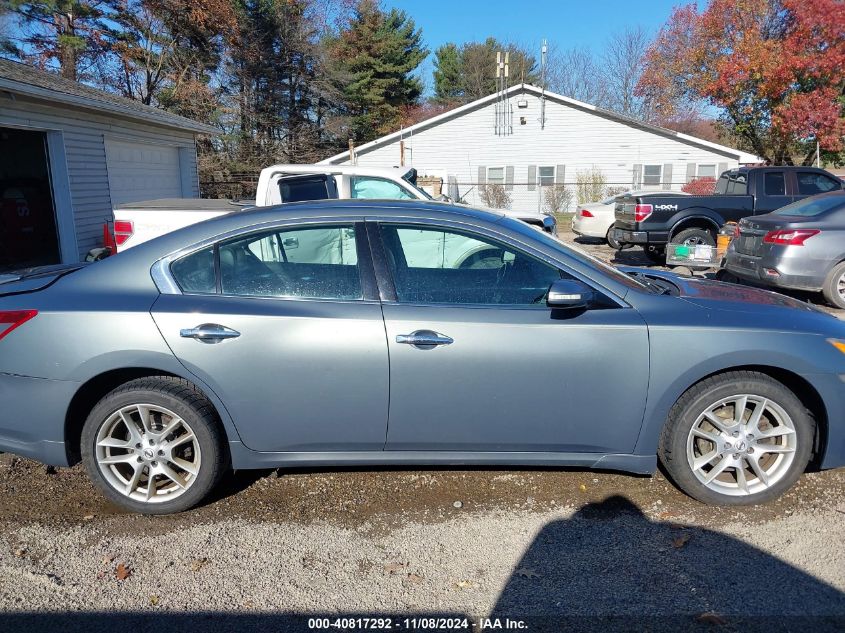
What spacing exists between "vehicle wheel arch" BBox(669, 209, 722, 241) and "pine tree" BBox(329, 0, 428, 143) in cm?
2955

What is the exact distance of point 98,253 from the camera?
9.26 metres

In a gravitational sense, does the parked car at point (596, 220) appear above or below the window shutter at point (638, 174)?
below

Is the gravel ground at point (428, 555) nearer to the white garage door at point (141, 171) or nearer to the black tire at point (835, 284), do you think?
the black tire at point (835, 284)

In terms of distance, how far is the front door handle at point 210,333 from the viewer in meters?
3.25

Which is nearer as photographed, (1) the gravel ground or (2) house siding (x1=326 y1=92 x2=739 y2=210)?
(1) the gravel ground

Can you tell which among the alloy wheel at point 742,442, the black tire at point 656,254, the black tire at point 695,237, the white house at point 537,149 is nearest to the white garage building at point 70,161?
the alloy wheel at point 742,442

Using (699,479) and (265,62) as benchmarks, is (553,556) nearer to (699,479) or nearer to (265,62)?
(699,479)

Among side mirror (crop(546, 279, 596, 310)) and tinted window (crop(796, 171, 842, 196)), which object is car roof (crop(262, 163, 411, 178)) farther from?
tinted window (crop(796, 171, 842, 196))

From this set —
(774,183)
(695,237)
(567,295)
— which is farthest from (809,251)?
(567,295)

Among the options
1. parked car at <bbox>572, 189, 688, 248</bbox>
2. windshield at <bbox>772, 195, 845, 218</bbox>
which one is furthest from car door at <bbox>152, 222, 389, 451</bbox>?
parked car at <bbox>572, 189, 688, 248</bbox>

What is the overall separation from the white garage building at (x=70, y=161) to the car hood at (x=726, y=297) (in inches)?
380

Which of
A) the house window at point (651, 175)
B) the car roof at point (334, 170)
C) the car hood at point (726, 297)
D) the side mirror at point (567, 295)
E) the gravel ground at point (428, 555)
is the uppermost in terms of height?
the house window at point (651, 175)

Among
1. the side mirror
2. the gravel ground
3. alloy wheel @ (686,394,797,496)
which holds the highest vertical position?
the side mirror

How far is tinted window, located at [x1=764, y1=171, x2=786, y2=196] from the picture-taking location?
12.3 meters
